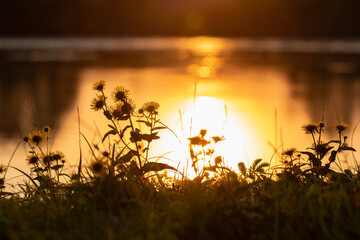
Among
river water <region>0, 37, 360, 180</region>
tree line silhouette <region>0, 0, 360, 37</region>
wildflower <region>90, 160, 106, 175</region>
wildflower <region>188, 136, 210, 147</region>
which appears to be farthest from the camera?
tree line silhouette <region>0, 0, 360, 37</region>

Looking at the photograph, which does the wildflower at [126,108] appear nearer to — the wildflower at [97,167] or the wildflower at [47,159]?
the wildflower at [97,167]

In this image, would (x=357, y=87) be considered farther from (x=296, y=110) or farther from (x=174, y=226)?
(x=174, y=226)

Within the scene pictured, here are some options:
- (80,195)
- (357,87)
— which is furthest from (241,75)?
(80,195)

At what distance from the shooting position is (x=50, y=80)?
1489 cm

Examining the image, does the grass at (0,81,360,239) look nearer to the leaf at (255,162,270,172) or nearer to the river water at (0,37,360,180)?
the leaf at (255,162,270,172)

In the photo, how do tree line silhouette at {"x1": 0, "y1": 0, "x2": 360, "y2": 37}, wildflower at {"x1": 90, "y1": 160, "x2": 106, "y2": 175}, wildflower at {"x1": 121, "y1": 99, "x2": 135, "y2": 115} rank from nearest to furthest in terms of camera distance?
wildflower at {"x1": 90, "y1": 160, "x2": 106, "y2": 175}
wildflower at {"x1": 121, "y1": 99, "x2": 135, "y2": 115}
tree line silhouette at {"x1": 0, "y1": 0, "x2": 360, "y2": 37}

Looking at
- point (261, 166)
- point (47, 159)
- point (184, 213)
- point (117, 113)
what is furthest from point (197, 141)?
point (47, 159)

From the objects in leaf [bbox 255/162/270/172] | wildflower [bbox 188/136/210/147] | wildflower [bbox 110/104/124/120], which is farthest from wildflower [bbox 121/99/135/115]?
leaf [bbox 255/162/270/172]

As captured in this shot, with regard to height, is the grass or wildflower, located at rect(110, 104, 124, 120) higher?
wildflower, located at rect(110, 104, 124, 120)

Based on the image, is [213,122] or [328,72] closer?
[213,122]

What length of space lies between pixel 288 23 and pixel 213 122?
56701 millimetres

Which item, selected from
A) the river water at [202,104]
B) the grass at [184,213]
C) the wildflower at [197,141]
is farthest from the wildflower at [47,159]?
the wildflower at [197,141]

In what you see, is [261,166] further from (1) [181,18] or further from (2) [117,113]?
(1) [181,18]

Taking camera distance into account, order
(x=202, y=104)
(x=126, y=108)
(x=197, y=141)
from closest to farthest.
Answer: (x=197, y=141), (x=126, y=108), (x=202, y=104)
